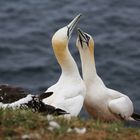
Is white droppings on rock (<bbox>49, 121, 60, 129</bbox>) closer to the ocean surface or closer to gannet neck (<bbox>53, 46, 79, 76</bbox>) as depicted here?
gannet neck (<bbox>53, 46, 79, 76</bbox>)

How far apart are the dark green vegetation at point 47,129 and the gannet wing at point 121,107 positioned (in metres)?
4.22

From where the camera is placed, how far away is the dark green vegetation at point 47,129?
8492 mm

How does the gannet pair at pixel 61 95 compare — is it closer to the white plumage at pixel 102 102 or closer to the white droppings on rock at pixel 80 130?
the white plumage at pixel 102 102

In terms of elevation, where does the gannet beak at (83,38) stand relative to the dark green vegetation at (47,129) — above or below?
below

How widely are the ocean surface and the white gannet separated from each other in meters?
5.49

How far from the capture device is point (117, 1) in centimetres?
2719

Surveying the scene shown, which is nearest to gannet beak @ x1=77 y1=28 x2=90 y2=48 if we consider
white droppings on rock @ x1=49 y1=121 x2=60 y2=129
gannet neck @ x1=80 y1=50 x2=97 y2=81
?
gannet neck @ x1=80 y1=50 x2=97 y2=81

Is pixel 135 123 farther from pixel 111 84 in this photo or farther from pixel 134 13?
pixel 134 13

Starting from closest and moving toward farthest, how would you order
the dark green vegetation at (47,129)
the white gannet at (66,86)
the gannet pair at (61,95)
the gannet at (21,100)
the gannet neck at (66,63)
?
the dark green vegetation at (47,129)
the gannet at (21,100)
the gannet pair at (61,95)
the white gannet at (66,86)
the gannet neck at (66,63)

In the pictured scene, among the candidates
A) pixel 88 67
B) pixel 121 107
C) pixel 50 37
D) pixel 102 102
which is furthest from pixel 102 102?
pixel 50 37

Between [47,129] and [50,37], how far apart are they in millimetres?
15495

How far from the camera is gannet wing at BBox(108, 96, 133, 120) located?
13711 mm

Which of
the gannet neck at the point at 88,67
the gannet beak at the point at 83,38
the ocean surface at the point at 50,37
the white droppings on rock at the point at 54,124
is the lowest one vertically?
the ocean surface at the point at 50,37

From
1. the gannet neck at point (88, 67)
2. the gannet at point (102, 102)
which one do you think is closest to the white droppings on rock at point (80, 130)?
the gannet at point (102, 102)
